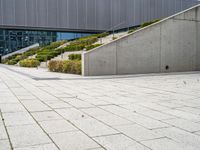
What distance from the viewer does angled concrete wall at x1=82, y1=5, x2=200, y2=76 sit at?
1616 cm

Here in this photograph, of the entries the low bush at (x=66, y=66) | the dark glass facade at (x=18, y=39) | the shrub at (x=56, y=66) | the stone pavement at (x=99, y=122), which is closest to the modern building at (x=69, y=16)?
the dark glass facade at (x=18, y=39)

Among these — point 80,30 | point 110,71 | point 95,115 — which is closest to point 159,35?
point 110,71

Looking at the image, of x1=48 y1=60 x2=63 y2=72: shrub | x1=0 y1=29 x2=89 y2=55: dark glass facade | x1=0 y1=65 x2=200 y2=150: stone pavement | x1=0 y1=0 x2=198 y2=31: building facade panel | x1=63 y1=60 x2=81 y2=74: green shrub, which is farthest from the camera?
x1=0 y1=29 x2=89 y2=55: dark glass facade

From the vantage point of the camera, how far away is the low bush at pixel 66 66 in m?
17.0

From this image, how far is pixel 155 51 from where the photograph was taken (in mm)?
18000

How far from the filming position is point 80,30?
4388 cm

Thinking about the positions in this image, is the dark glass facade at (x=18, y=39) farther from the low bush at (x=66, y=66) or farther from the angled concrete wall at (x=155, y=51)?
the angled concrete wall at (x=155, y=51)

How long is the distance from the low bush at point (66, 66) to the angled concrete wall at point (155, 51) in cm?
147

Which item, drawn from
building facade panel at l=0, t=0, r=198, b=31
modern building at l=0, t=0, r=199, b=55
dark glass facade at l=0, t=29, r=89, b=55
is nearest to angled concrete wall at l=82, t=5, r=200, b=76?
modern building at l=0, t=0, r=199, b=55

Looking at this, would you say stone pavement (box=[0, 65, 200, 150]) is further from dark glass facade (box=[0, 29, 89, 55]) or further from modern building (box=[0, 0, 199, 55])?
dark glass facade (box=[0, 29, 89, 55])

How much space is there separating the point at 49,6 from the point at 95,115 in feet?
125

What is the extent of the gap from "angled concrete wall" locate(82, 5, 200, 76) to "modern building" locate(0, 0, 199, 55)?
21.2 meters

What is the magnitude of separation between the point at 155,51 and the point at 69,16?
88.7 ft

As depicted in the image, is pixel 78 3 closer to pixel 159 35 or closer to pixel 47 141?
pixel 159 35
